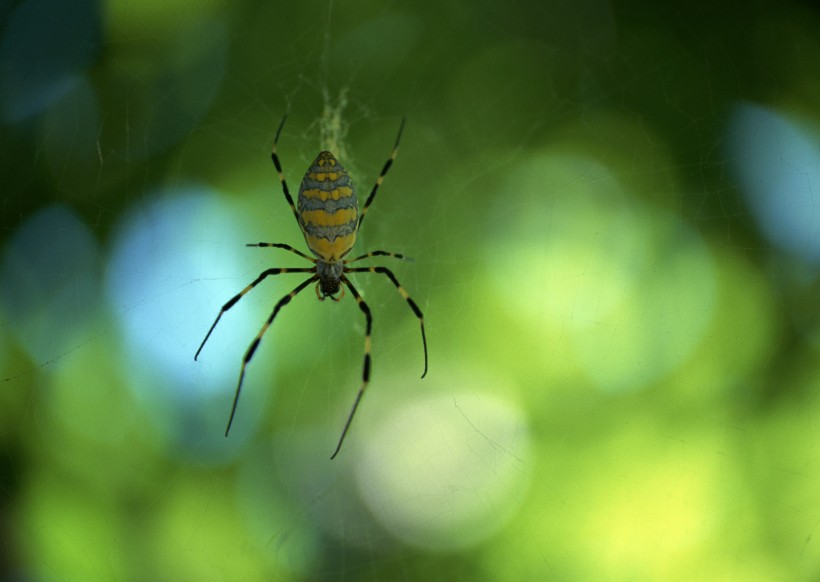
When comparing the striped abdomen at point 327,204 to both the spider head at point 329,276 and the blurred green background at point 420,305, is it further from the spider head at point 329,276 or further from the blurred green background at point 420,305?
the blurred green background at point 420,305

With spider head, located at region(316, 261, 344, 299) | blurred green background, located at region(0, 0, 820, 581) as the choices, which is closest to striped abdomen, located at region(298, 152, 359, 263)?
spider head, located at region(316, 261, 344, 299)

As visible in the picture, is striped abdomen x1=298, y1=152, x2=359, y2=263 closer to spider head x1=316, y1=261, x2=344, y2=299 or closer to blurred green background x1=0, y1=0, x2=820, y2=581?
spider head x1=316, y1=261, x2=344, y2=299

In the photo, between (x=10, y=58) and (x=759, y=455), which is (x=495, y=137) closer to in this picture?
(x=759, y=455)

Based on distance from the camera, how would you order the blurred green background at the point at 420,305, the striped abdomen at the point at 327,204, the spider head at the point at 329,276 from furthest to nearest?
the blurred green background at the point at 420,305 → the spider head at the point at 329,276 → the striped abdomen at the point at 327,204

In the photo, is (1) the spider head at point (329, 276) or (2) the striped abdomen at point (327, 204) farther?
(1) the spider head at point (329, 276)

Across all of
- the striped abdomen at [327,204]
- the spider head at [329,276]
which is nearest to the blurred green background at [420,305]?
the spider head at [329,276]

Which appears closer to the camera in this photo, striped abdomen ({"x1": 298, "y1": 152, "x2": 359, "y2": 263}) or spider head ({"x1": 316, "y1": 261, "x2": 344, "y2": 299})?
striped abdomen ({"x1": 298, "y1": 152, "x2": 359, "y2": 263})

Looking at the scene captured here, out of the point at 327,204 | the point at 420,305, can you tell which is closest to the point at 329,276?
the point at 327,204

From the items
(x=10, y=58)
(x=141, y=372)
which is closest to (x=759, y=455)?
(x=141, y=372)
